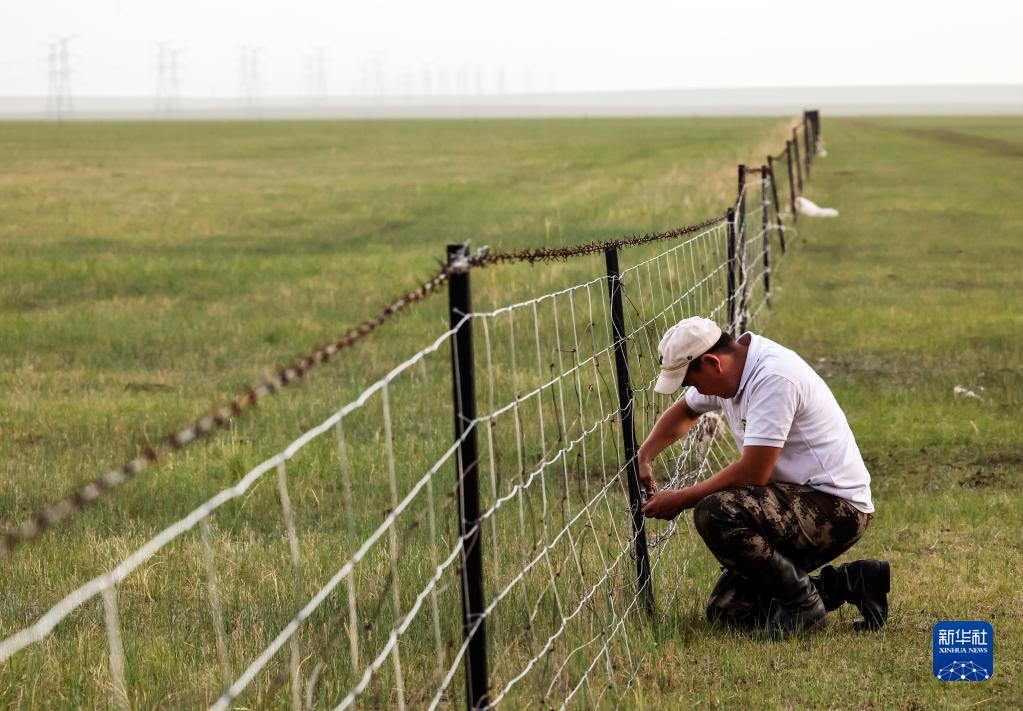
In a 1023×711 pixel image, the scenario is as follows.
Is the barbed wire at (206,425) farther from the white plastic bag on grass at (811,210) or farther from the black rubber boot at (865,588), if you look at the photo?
the white plastic bag on grass at (811,210)

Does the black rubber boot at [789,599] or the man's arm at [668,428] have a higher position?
the man's arm at [668,428]

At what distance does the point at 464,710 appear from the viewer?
4.96 metres

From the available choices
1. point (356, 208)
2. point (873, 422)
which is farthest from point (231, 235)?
point (873, 422)

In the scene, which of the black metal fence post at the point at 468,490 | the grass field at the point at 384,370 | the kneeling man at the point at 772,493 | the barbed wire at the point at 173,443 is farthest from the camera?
the kneeling man at the point at 772,493

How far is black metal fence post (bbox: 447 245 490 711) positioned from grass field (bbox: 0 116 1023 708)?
4.56 ft

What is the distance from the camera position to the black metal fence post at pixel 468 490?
363 cm

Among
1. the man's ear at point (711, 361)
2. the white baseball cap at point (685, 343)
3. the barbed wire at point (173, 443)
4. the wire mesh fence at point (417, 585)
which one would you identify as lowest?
the wire mesh fence at point (417, 585)

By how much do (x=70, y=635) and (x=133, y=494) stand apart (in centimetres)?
257

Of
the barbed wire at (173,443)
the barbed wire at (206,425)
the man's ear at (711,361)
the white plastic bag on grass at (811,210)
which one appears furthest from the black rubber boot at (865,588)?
the white plastic bag on grass at (811,210)

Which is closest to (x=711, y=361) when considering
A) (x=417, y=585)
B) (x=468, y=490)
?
(x=417, y=585)

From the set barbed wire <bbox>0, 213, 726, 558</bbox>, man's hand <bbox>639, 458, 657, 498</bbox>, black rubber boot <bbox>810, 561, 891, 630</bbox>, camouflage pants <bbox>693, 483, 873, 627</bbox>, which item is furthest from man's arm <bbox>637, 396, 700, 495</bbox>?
barbed wire <bbox>0, 213, 726, 558</bbox>

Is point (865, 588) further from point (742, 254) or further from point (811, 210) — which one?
point (811, 210)

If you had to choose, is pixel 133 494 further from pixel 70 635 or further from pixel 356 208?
pixel 356 208

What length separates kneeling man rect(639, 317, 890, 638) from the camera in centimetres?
555
